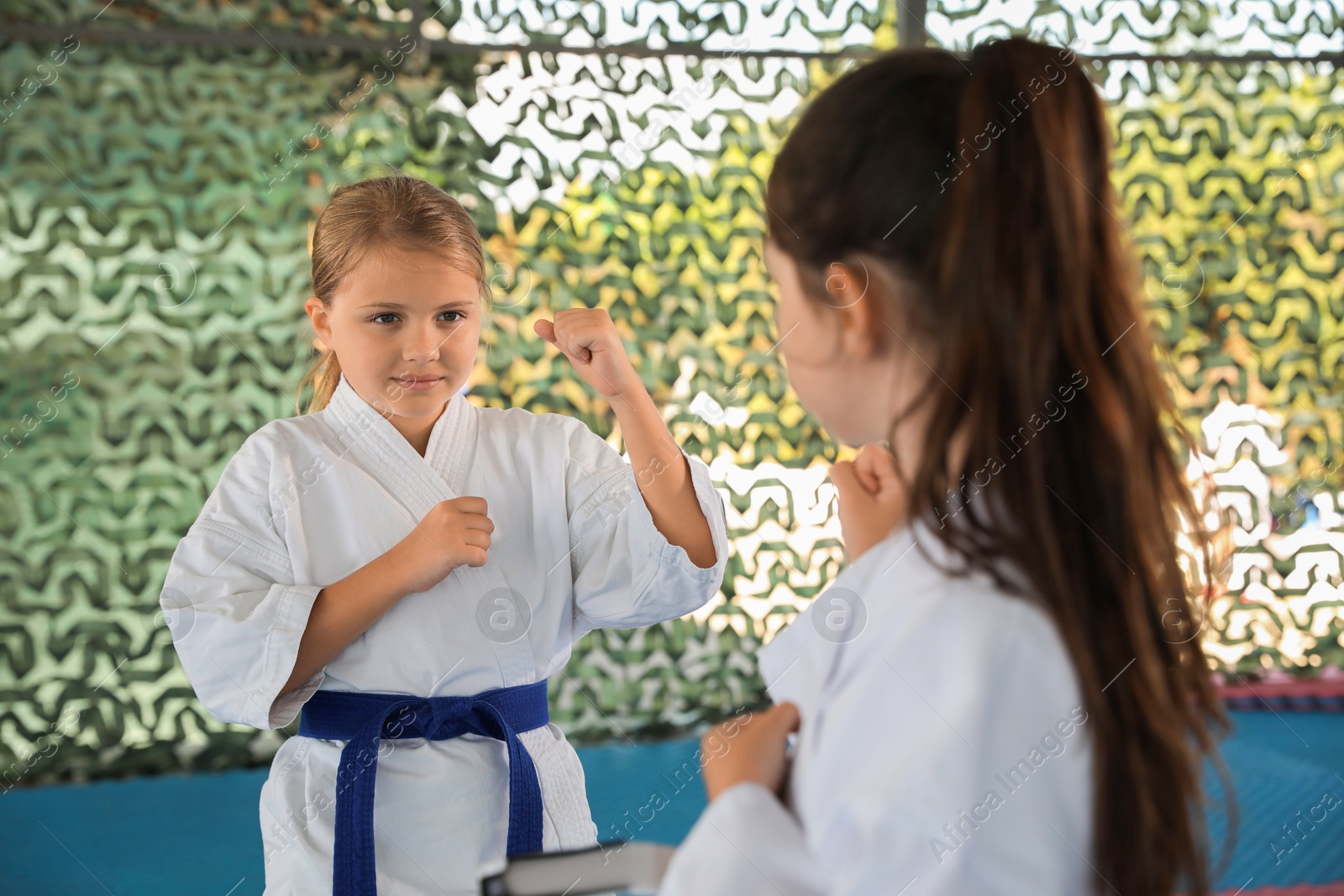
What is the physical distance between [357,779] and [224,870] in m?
1.67

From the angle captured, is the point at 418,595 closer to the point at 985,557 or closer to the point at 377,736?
the point at 377,736

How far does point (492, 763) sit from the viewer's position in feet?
4.42

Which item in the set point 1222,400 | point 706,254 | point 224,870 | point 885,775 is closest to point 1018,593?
point 885,775

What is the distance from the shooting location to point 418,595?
1.36 meters

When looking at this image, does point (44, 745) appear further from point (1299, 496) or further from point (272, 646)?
point (1299, 496)

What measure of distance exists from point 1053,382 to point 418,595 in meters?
0.90

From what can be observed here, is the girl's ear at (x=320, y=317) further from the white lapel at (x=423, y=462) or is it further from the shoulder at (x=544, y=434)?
the shoulder at (x=544, y=434)

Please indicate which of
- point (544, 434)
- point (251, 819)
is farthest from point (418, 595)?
point (251, 819)

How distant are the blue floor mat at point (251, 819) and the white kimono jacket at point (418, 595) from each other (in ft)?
4.91

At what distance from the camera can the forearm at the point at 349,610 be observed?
1.27 meters

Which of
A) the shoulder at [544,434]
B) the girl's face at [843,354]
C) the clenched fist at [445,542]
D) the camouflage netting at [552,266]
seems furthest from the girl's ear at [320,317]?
the camouflage netting at [552,266]

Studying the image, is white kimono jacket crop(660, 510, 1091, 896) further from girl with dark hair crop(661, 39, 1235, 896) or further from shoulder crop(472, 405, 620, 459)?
shoulder crop(472, 405, 620, 459)

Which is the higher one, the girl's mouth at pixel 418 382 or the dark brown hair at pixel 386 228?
the dark brown hair at pixel 386 228

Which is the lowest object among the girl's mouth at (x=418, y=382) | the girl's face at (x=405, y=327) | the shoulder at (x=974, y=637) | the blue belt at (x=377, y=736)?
the blue belt at (x=377, y=736)
